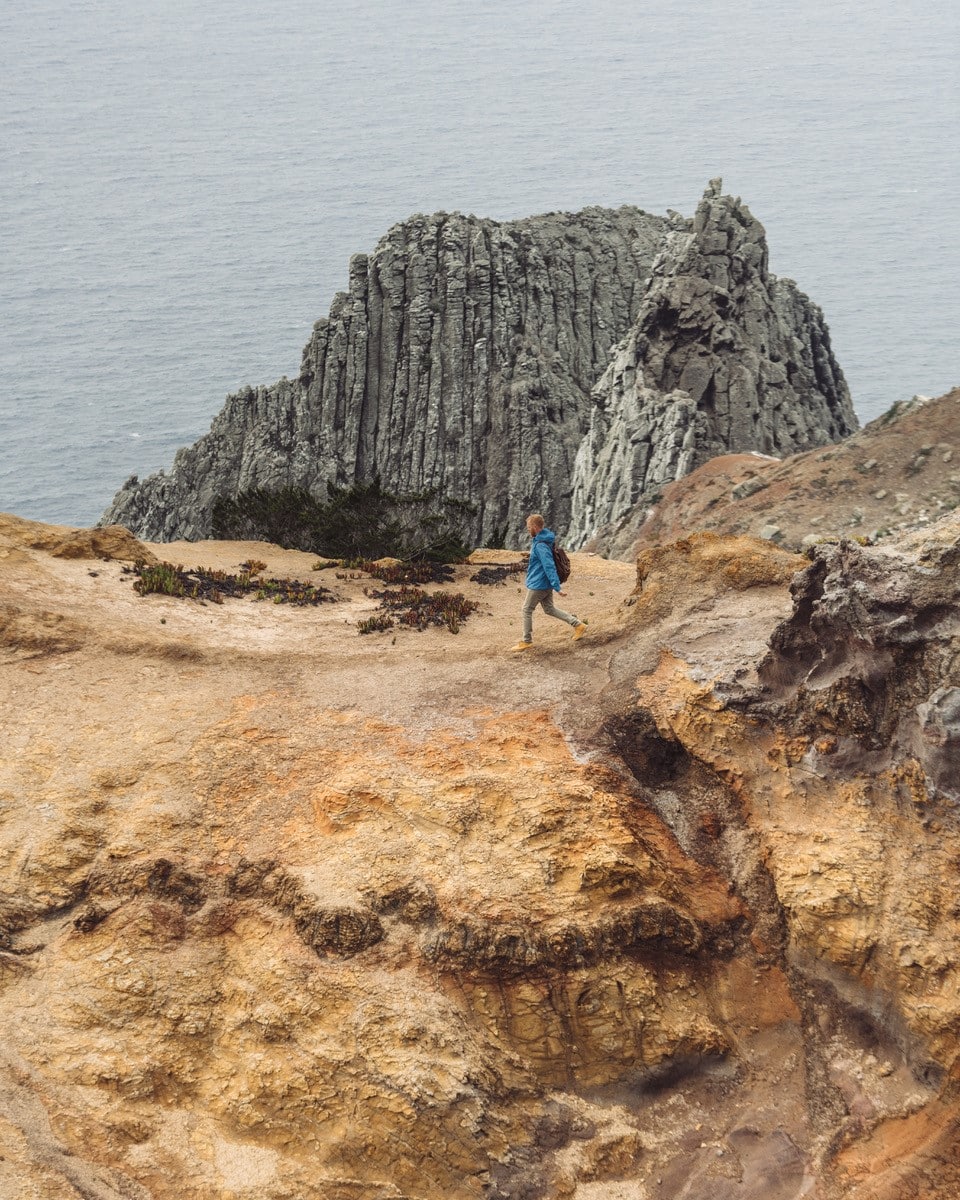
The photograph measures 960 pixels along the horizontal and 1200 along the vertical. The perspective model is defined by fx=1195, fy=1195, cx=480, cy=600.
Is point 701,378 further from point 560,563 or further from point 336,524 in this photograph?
point 560,563

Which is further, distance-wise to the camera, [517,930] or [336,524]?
[336,524]

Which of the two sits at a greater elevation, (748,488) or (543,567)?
(543,567)

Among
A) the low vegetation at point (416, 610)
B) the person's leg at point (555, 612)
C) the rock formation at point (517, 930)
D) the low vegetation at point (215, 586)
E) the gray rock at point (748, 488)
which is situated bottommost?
the rock formation at point (517, 930)

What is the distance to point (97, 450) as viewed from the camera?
495 ft

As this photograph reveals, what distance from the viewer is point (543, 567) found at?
18453 millimetres

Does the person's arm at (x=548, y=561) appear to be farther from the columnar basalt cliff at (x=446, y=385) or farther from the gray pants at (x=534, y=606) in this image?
the columnar basalt cliff at (x=446, y=385)

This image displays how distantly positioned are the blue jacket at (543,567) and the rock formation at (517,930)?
9.84 ft

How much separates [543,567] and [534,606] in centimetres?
62

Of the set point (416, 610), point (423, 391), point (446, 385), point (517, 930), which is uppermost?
point (446, 385)

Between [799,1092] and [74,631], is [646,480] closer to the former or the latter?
[74,631]

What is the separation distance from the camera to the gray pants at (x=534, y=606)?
1814 cm

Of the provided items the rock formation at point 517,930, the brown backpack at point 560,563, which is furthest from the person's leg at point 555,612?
the rock formation at point 517,930


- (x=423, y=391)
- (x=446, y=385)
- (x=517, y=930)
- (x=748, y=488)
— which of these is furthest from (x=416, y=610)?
(x=423, y=391)

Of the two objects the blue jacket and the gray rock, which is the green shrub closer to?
the gray rock
